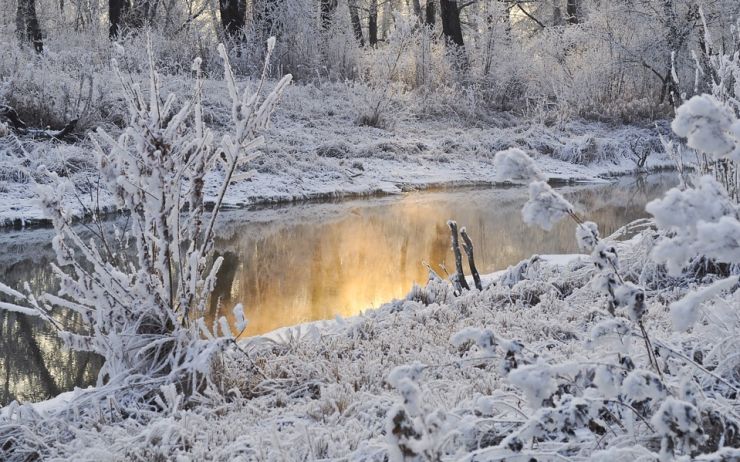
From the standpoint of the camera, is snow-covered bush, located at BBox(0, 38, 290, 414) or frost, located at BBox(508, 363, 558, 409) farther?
snow-covered bush, located at BBox(0, 38, 290, 414)

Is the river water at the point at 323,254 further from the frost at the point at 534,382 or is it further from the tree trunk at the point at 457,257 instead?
the frost at the point at 534,382

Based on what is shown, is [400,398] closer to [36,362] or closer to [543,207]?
[543,207]

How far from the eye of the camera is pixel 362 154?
11.2 m

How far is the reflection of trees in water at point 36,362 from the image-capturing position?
145 inches

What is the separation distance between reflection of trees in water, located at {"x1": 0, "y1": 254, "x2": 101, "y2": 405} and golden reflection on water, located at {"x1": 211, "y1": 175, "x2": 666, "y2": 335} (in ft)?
3.48

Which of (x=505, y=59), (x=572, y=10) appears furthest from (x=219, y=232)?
(x=572, y=10)

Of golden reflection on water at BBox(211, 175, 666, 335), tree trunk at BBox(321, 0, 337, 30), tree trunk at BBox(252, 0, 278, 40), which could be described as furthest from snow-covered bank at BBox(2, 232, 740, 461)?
tree trunk at BBox(321, 0, 337, 30)

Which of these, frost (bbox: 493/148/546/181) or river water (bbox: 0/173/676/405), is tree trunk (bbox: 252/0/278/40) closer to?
river water (bbox: 0/173/676/405)

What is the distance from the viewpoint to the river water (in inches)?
165

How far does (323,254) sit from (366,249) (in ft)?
1.58

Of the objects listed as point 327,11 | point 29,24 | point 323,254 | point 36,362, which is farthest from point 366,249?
point 327,11

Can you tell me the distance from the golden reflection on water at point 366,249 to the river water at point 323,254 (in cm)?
1

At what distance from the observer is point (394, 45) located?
581 inches

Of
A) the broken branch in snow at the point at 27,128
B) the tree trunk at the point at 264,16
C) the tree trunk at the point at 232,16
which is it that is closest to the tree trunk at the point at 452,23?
the tree trunk at the point at 264,16
